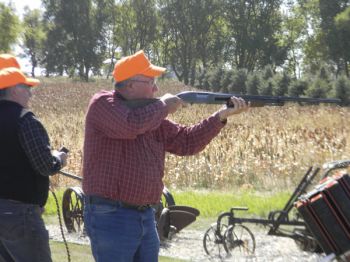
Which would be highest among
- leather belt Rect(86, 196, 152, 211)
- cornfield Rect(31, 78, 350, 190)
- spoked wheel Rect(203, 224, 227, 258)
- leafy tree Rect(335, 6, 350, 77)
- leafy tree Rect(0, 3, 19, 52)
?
leafy tree Rect(335, 6, 350, 77)

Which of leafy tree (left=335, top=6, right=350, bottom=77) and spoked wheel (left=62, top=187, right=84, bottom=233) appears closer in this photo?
spoked wheel (left=62, top=187, right=84, bottom=233)

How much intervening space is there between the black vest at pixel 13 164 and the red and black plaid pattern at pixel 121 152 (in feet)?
1.41

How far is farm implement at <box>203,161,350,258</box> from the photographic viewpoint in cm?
667

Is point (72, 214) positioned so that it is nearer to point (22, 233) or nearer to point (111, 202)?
point (22, 233)

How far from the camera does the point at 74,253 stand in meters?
7.28

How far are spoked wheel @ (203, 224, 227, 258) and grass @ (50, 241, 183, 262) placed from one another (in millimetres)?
446

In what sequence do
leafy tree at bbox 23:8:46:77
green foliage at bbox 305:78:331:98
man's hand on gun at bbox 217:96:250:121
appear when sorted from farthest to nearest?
leafy tree at bbox 23:8:46:77 → green foliage at bbox 305:78:331:98 → man's hand on gun at bbox 217:96:250:121

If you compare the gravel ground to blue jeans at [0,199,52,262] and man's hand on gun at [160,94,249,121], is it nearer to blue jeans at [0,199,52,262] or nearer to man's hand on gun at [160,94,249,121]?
man's hand on gun at [160,94,249,121]

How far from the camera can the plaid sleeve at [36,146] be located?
4.04m

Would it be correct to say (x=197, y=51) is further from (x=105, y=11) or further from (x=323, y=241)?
(x=323, y=241)

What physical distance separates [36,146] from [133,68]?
2.45 ft

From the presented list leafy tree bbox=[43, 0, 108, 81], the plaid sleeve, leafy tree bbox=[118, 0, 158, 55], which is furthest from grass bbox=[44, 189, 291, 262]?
leafy tree bbox=[118, 0, 158, 55]

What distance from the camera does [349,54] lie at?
53625 mm

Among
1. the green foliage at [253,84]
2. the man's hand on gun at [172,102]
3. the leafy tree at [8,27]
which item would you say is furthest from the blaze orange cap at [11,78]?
the green foliage at [253,84]
